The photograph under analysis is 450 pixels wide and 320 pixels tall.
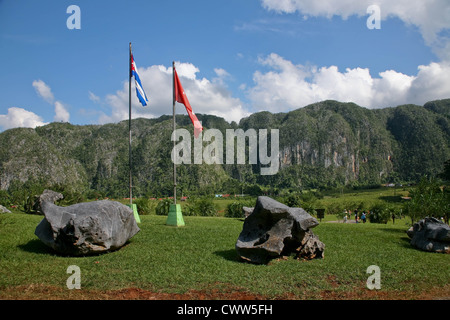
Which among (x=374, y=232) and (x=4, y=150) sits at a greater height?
(x=4, y=150)

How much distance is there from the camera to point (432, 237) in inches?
452

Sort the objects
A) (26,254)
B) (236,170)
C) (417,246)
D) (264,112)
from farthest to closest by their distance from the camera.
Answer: (264,112)
(236,170)
(417,246)
(26,254)

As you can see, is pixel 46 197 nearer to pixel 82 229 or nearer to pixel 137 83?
pixel 137 83

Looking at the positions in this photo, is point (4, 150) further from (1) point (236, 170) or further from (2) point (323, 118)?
(2) point (323, 118)

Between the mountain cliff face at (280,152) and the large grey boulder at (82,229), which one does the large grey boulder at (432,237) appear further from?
the mountain cliff face at (280,152)

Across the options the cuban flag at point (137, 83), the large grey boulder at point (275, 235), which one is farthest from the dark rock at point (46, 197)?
the large grey boulder at point (275, 235)

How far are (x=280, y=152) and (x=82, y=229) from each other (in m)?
177

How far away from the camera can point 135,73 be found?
14.1 meters

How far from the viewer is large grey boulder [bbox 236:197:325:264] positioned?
8.73m

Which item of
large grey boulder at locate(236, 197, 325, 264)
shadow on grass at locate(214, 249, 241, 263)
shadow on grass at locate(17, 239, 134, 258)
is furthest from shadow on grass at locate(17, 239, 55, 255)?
large grey boulder at locate(236, 197, 325, 264)

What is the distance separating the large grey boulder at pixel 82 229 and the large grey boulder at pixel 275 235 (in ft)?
12.1

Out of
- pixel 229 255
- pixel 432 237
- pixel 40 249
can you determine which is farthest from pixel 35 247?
pixel 432 237

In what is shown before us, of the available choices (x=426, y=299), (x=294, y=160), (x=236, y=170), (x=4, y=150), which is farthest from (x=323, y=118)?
(x=426, y=299)
